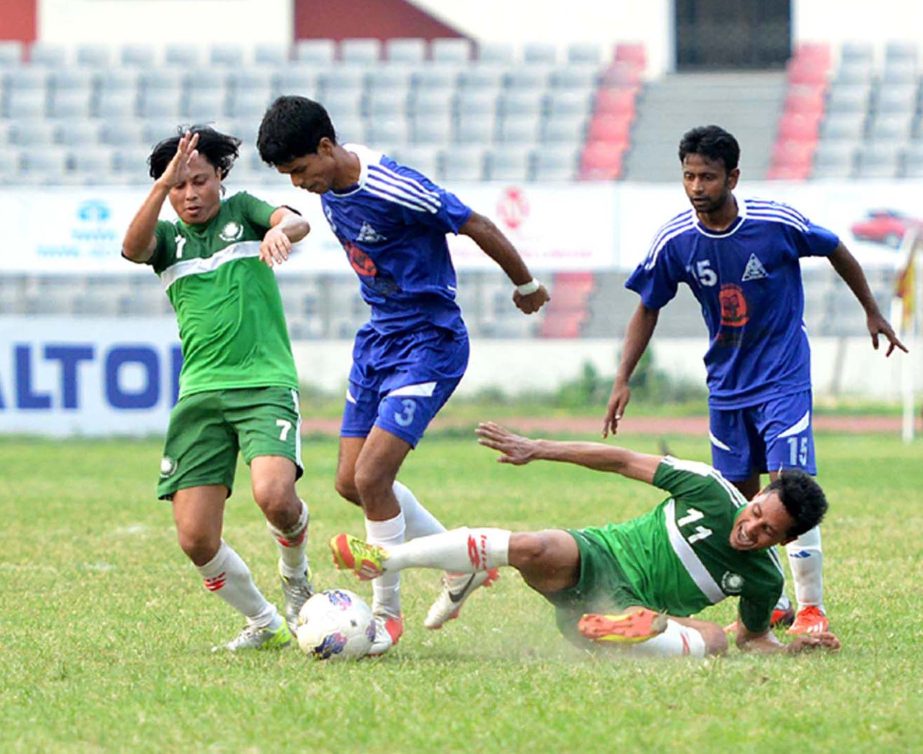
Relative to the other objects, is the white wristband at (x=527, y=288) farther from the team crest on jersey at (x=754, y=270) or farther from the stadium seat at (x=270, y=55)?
the stadium seat at (x=270, y=55)

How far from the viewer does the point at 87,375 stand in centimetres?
1884

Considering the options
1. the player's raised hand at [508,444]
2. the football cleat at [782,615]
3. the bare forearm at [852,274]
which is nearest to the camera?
the player's raised hand at [508,444]

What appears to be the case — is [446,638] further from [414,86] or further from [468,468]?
[414,86]

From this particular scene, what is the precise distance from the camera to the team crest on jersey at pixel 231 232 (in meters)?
7.11

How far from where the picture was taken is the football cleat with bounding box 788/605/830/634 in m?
7.08

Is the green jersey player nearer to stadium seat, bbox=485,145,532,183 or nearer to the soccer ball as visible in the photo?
the soccer ball

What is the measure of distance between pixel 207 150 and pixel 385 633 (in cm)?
206

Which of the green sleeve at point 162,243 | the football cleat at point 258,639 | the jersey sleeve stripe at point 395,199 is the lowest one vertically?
the football cleat at point 258,639

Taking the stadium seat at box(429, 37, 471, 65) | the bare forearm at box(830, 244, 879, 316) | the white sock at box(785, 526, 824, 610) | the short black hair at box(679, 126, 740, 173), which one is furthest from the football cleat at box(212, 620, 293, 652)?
the stadium seat at box(429, 37, 471, 65)

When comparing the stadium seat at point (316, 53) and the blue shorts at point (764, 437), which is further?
the stadium seat at point (316, 53)

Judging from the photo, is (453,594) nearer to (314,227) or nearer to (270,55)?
(314,227)

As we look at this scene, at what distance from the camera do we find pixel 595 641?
6215 millimetres

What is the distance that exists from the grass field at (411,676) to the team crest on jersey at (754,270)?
153 cm

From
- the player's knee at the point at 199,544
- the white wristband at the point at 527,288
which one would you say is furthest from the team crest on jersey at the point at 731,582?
the player's knee at the point at 199,544
